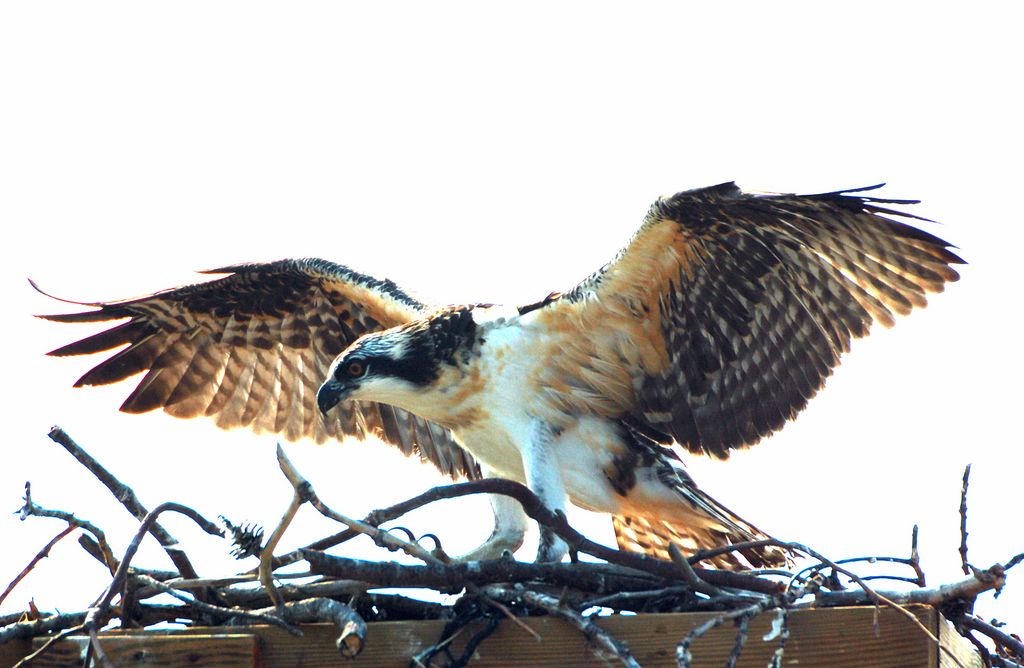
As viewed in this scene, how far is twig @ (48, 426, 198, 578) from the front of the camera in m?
4.08

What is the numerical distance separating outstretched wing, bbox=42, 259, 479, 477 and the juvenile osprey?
0.60 meters

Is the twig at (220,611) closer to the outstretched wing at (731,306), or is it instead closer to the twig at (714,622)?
the twig at (714,622)

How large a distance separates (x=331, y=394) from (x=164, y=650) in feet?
5.86

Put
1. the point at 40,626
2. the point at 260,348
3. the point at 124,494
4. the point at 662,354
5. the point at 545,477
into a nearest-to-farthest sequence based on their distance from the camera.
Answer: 1. the point at 40,626
2. the point at 124,494
3. the point at 545,477
4. the point at 662,354
5. the point at 260,348

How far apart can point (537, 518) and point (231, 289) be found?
2695mm

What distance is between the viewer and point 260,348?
6750 millimetres

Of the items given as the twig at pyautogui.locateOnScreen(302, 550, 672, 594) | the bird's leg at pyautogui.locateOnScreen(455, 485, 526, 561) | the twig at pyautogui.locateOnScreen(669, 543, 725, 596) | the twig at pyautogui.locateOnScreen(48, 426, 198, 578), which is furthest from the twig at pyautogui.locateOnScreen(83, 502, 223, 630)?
the bird's leg at pyautogui.locateOnScreen(455, 485, 526, 561)

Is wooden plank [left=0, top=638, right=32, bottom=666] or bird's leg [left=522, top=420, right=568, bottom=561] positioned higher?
bird's leg [left=522, top=420, right=568, bottom=561]

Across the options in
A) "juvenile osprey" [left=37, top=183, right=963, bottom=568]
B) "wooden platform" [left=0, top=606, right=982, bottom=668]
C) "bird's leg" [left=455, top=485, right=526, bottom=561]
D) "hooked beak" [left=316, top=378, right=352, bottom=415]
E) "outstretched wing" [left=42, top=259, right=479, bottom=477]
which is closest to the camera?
"wooden platform" [left=0, top=606, right=982, bottom=668]

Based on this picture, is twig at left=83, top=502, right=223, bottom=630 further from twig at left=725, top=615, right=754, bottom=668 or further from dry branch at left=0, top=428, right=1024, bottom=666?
twig at left=725, top=615, right=754, bottom=668

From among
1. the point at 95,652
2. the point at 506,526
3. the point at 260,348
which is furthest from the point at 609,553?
the point at 260,348

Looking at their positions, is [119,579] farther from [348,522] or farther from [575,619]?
[575,619]

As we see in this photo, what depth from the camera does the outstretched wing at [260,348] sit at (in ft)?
20.6

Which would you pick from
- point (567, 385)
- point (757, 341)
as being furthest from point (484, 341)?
point (757, 341)
